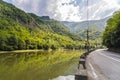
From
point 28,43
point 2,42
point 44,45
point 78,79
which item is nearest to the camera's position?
point 78,79

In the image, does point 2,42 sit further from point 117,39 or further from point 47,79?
point 47,79

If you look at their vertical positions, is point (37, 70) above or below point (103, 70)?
below

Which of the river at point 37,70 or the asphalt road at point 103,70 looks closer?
the asphalt road at point 103,70

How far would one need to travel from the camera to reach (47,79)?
24.7 m

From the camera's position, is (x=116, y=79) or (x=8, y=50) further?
(x=8, y=50)

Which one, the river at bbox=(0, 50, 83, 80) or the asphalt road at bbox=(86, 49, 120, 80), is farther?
the river at bbox=(0, 50, 83, 80)

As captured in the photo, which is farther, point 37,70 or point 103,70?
point 37,70

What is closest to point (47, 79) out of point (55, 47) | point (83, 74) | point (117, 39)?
point (83, 74)

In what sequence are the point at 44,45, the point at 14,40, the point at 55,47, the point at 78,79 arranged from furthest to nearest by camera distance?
the point at 55,47 → the point at 44,45 → the point at 14,40 → the point at 78,79

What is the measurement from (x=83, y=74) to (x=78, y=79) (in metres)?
0.28

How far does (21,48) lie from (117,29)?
72901mm

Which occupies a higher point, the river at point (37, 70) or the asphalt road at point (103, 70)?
the asphalt road at point (103, 70)

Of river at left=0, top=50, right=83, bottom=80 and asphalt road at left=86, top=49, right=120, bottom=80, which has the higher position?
asphalt road at left=86, top=49, right=120, bottom=80

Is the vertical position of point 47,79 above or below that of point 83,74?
below
